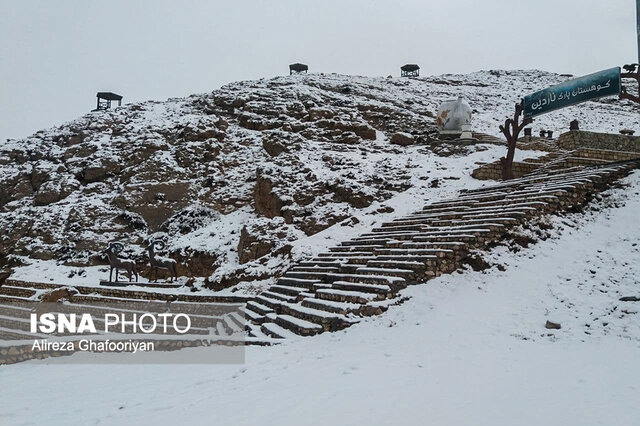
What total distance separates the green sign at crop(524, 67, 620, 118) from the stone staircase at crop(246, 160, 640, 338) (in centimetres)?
292

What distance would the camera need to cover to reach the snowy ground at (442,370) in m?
4.76

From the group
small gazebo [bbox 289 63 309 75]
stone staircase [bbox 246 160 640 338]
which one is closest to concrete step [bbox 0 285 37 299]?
stone staircase [bbox 246 160 640 338]

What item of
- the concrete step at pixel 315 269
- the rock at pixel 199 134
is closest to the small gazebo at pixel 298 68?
the rock at pixel 199 134

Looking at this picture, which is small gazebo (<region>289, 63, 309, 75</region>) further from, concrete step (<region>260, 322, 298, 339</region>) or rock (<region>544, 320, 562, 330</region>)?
rock (<region>544, 320, 562, 330</region>)

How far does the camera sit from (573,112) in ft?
131

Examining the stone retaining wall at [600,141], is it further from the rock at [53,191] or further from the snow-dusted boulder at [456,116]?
the rock at [53,191]

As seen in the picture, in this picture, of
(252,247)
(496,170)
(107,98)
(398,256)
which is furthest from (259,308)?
(107,98)

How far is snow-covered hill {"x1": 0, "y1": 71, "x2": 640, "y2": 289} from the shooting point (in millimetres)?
19453

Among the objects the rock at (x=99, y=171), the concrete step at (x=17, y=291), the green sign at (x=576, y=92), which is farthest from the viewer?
the rock at (x=99, y=171)

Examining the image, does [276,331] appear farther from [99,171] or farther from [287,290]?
[99,171]

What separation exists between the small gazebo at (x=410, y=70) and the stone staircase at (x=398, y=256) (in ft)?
142

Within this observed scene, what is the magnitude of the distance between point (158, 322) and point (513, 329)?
11.8 meters

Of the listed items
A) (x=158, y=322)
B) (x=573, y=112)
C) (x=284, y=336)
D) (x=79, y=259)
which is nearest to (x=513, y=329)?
(x=284, y=336)

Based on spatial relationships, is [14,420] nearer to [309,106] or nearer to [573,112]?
[309,106]
